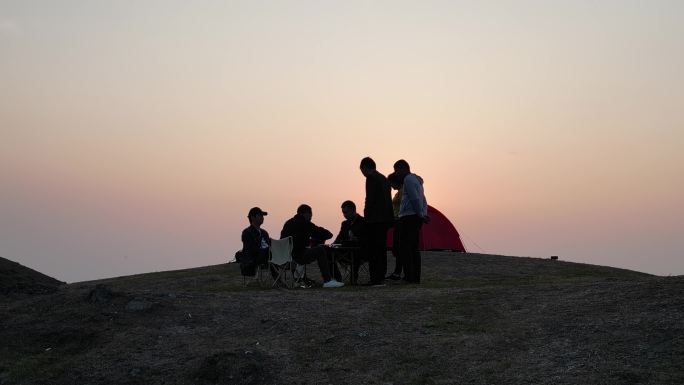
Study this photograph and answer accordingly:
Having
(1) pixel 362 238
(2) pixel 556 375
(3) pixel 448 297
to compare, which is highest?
(1) pixel 362 238

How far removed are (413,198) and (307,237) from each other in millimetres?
2417

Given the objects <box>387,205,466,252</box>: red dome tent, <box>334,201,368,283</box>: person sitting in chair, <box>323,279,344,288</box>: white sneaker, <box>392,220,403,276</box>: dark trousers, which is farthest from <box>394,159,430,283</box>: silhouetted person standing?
<box>387,205,466,252</box>: red dome tent

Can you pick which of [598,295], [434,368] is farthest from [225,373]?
[598,295]

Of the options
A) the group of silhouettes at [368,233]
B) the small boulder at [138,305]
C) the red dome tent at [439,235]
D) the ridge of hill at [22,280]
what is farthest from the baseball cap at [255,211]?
the red dome tent at [439,235]

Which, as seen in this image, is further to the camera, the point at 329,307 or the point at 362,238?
the point at 362,238

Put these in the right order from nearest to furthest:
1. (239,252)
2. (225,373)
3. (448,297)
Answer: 1. (225,373)
2. (448,297)
3. (239,252)

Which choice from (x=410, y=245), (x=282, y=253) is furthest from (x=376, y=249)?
(x=282, y=253)

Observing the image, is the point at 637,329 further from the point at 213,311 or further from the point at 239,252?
the point at 239,252

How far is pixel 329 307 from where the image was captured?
12.7 metres

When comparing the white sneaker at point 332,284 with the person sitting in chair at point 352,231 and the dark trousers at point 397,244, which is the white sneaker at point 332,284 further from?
the dark trousers at point 397,244

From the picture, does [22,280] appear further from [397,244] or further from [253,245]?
[397,244]

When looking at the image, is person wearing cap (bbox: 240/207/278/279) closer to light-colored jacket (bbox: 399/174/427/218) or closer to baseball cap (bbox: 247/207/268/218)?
baseball cap (bbox: 247/207/268/218)

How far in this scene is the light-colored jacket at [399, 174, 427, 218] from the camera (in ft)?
51.8

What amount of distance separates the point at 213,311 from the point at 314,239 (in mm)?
4439
